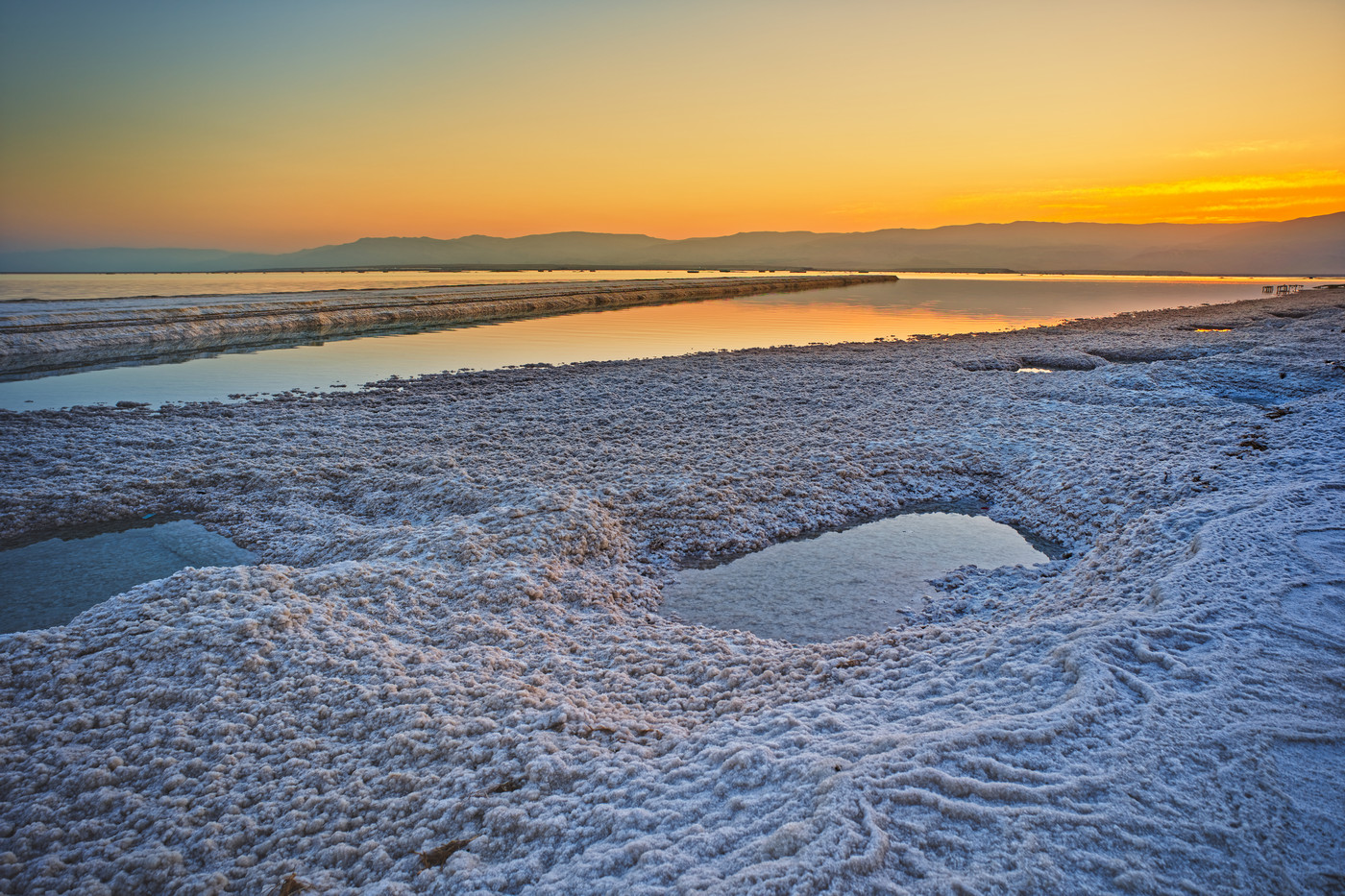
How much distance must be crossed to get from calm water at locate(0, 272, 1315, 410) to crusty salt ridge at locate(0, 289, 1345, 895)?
→ 284 inches

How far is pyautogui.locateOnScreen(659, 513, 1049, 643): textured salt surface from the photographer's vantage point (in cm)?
506

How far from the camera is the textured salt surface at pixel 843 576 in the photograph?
5.06m

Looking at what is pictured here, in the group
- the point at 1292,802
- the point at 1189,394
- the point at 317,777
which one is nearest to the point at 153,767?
the point at 317,777

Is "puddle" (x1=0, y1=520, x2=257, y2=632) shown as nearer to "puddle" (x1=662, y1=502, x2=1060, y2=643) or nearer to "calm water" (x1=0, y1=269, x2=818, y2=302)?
"puddle" (x1=662, y1=502, x2=1060, y2=643)

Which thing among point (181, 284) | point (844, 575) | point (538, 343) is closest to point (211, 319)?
point (538, 343)

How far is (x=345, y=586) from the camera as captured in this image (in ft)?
15.2

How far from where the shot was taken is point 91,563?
233 inches

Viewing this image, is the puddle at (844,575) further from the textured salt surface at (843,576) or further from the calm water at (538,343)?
the calm water at (538,343)

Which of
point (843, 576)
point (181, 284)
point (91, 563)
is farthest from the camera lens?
point (181, 284)

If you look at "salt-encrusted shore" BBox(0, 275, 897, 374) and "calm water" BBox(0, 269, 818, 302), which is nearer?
"salt-encrusted shore" BBox(0, 275, 897, 374)

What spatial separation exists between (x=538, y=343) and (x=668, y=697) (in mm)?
18880

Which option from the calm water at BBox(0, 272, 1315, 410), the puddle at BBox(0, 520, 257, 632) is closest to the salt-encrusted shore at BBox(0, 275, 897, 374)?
the calm water at BBox(0, 272, 1315, 410)

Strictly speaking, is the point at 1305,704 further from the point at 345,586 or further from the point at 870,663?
the point at 345,586

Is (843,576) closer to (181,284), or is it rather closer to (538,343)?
(538,343)
